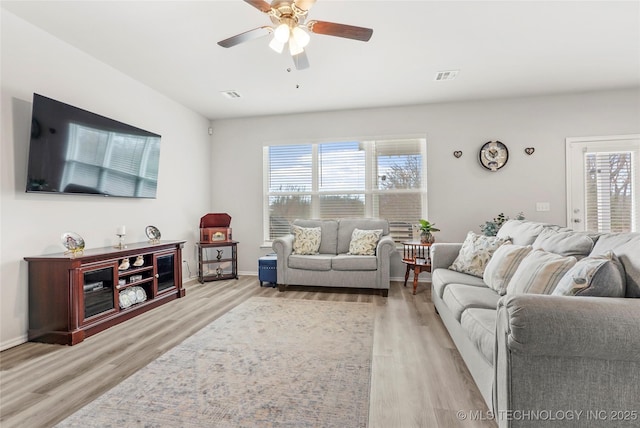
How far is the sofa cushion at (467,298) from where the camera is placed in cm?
194

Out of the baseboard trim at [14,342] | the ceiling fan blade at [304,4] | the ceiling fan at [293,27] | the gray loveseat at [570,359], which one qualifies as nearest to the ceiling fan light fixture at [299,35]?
the ceiling fan at [293,27]

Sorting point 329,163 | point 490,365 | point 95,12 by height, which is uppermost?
point 95,12

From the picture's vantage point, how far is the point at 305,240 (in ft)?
14.2

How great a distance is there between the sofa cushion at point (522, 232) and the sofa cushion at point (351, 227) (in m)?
1.66

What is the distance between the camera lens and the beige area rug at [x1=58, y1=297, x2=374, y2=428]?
5.05 ft

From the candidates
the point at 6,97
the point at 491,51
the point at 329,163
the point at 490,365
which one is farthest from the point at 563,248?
the point at 6,97

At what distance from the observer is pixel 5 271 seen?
7.79 feet

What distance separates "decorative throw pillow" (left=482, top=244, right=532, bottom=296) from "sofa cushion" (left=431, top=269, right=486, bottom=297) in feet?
0.71

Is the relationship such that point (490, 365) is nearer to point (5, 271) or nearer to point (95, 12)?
point (5, 271)

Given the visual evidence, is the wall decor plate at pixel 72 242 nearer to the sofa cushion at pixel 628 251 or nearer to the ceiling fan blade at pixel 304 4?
the ceiling fan blade at pixel 304 4

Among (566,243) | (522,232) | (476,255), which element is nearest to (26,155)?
(476,255)

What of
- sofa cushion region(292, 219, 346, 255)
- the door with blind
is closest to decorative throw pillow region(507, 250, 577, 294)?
sofa cushion region(292, 219, 346, 255)

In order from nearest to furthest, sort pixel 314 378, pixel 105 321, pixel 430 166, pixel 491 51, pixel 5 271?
pixel 314 378 < pixel 5 271 < pixel 105 321 < pixel 491 51 < pixel 430 166

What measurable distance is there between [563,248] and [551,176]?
3082 millimetres
